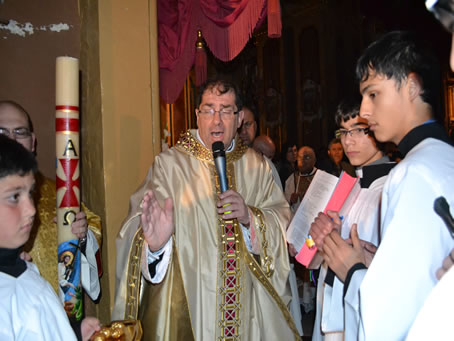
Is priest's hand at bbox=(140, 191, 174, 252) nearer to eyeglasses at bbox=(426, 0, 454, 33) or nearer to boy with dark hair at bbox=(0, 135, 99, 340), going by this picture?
boy with dark hair at bbox=(0, 135, 99, 340)

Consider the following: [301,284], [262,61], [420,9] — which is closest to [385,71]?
[301,284]

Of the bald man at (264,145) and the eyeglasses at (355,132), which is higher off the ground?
the bald man at (264,145)

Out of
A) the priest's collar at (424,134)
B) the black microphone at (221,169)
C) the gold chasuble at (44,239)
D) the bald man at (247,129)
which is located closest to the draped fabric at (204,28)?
the bald man at (247,129)

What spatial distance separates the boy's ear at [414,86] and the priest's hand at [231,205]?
1.00 m

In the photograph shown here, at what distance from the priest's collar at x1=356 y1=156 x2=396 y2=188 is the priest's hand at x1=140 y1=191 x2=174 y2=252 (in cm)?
104

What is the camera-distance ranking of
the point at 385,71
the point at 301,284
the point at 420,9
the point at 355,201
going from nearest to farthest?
the point at 385,71 → the point at 355,201 → the point at 301,284 → the point at 420,9

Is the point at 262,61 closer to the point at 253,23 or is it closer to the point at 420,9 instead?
the point at 420,9

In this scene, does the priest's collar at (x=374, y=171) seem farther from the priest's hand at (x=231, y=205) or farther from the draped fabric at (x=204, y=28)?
the draped fabric at (x=204, y=28)

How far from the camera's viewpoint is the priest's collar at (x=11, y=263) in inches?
52.6

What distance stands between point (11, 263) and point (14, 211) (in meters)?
0.18

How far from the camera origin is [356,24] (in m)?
11.3

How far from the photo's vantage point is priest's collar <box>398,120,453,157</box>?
139 cm

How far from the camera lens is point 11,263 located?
1.37 metres

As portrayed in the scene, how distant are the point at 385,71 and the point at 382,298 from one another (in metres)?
0.80
